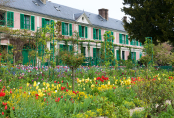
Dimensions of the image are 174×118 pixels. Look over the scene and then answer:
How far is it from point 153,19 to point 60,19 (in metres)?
10.2

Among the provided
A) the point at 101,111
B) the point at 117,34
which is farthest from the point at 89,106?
the point at 117,34

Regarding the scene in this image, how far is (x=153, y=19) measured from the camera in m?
15.5

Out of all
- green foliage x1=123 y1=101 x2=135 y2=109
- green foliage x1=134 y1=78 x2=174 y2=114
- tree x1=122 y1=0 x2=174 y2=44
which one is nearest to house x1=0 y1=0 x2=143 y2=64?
tree x1=122 y1=0 x2=174 y2=44

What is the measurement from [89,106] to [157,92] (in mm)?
1589

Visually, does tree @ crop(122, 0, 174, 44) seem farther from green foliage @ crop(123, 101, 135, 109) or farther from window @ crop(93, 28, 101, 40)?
green foliage @ crop(123, 101, 135, 109)

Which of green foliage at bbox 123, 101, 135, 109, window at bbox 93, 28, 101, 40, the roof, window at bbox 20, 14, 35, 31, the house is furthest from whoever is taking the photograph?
window at bbox 93, 28, 101, 40

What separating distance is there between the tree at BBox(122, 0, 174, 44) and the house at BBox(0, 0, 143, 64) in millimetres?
3286

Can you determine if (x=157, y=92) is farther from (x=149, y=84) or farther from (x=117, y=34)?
→ (x=117, y=34)

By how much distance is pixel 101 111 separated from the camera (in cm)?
412

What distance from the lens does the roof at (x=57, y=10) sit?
18.6 metres

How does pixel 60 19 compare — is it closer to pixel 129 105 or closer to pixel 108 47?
pixel 108 47

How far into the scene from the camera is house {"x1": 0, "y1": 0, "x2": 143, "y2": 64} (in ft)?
56.4

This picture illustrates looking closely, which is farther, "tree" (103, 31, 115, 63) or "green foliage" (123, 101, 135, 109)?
"tree" (103, 31, 115, 63)

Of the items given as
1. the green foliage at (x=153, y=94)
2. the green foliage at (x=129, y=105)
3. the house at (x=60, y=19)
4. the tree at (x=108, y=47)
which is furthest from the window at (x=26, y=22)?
the green foliage at (x=153, y=94)
